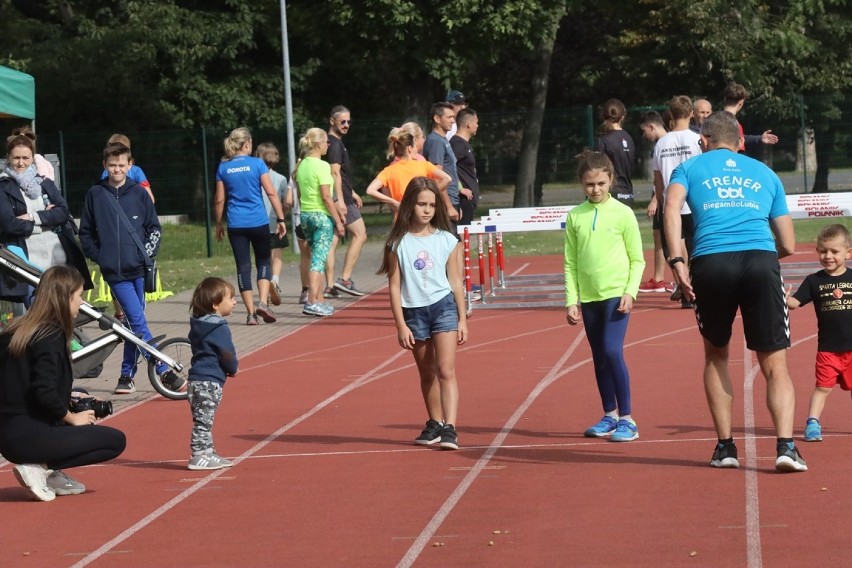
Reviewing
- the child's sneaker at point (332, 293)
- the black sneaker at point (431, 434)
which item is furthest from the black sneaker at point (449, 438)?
the child's sneaker at point (332, 293)

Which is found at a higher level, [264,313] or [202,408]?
[202,408]

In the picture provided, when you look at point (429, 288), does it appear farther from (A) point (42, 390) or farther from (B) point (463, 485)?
(A) point (42, 390)

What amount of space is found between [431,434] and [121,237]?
12.1ft

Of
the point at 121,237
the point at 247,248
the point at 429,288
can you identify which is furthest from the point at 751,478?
the point at 247,248

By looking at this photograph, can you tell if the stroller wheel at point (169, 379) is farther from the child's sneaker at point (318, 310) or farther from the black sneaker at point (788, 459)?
the black sneaker at point (788, 459)

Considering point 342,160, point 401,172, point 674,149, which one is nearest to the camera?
point 401,172

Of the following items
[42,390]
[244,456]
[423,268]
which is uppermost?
[423,268]

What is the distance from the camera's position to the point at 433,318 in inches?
354

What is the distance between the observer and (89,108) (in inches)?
1656

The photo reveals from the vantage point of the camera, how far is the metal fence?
30016 mm

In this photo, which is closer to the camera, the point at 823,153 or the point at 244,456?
the point at 244,456

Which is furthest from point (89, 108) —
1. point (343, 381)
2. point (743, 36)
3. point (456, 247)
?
point (456, 247)

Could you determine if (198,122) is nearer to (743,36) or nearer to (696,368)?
(743,36)

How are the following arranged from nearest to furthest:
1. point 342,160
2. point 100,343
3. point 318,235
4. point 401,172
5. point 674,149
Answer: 1. point 100,343
2. point 401,172
3. point 674,149
4. point 318,235
5. point 342,160
